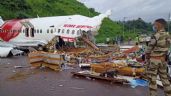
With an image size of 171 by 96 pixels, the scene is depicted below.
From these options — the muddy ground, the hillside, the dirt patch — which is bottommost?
the muddy ground

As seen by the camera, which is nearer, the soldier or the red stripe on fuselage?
the soldier

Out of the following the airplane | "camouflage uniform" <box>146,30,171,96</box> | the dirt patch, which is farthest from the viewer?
the airplane

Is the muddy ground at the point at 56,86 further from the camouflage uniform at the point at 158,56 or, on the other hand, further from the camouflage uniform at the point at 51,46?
the camouflage uniform at the point at 51,46

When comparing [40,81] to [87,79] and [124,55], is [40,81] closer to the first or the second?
[87,79]

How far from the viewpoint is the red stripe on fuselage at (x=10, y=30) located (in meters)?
42.6

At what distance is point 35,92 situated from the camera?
14.8 meters

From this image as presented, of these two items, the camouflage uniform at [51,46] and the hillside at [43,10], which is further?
the hillside at [43,10]

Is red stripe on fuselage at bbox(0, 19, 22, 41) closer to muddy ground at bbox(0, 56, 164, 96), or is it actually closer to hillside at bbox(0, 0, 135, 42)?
hillside at bbox(0, 0, 135, 42)

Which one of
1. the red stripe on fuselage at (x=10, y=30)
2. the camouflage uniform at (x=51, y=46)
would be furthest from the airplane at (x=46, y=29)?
the camouflage uniform at (x=51, y=46)

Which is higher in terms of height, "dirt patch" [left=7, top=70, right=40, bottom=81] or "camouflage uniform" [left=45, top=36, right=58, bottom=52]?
"camouflage uniform" [left=45, top=36, right=58, bottom=52]

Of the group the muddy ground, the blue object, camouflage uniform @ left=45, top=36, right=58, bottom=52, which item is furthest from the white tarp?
the blue object

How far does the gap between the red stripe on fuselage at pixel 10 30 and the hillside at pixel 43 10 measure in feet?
56.1

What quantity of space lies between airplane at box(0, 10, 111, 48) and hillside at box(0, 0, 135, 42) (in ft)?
60.1

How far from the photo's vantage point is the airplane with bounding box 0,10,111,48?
37.0 meters
